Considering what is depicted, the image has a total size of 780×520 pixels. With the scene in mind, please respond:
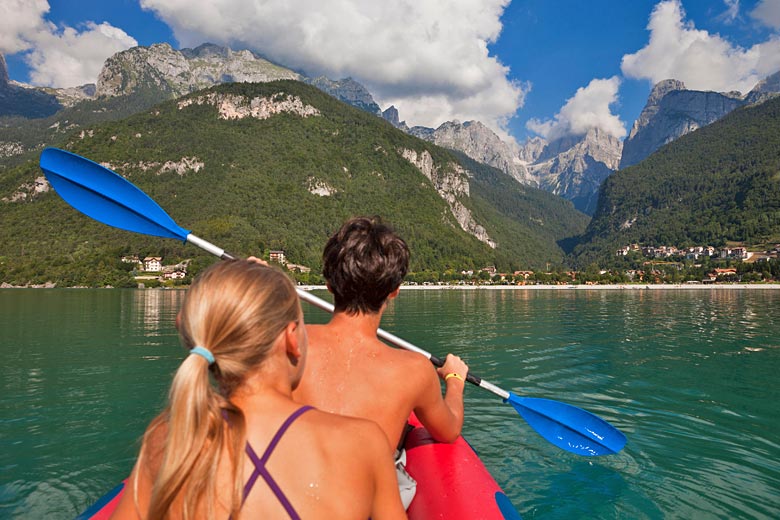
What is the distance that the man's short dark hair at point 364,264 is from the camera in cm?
258

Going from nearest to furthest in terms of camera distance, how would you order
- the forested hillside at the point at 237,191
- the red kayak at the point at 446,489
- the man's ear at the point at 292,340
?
the man's ear at the point at 292,340, the red kayak at the point at 446,489, the forested hillside at the point at 237,191

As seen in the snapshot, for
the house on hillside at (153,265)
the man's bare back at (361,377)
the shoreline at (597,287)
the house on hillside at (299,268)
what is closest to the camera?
the man's bare back at (361,377)

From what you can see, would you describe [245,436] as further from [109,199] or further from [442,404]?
[109,199]

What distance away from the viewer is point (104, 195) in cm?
454

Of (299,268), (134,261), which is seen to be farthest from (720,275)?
(134,261)

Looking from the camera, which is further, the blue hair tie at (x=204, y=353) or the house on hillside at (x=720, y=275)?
the house on hillside at (x=720, y=275)

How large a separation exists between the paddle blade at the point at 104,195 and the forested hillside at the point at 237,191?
326 feet

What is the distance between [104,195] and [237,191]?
15033 cm

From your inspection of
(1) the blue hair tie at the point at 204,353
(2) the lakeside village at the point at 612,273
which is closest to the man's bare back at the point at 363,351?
(1) the blue hair tie at the point at 204,353

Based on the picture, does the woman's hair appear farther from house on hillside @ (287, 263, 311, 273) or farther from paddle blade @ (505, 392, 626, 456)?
house on hillside @ (287, 263, 311, 273)

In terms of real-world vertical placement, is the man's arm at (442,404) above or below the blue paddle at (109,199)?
below

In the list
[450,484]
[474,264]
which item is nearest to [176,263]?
[474,264]

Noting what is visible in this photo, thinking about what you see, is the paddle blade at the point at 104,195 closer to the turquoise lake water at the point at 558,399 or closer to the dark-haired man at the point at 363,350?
the dark-haired man at the point at 363,350

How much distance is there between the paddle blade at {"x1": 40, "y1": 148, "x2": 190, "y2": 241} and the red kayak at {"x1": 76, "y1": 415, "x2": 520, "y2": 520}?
2.33m
